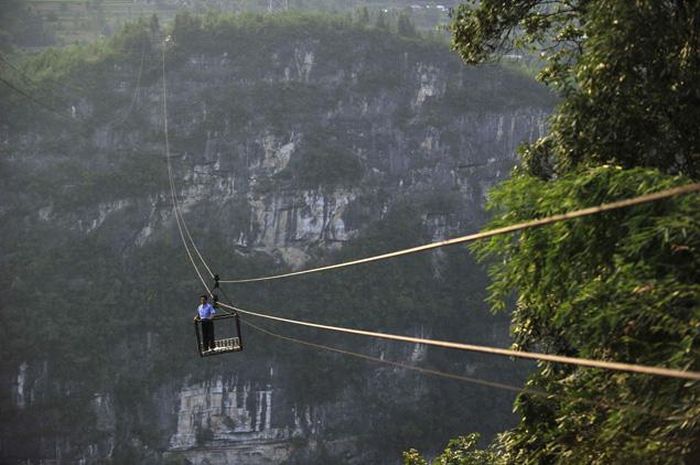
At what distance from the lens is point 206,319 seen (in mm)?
12570

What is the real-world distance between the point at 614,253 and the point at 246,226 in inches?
2443

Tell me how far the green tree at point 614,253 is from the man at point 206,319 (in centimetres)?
481

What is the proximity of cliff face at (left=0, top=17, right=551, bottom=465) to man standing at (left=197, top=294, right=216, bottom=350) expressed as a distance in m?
48.0

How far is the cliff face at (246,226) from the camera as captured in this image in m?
61.2

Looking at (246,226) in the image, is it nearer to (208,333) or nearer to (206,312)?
(208,333)

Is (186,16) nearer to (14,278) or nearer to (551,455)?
(14,278)

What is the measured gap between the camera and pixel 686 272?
6129 millimetres

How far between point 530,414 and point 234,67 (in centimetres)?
6499

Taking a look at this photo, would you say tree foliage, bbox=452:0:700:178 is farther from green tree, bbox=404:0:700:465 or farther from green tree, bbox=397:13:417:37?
green tree, bbox=397:13:417:37

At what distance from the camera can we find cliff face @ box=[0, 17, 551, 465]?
61.2 meters

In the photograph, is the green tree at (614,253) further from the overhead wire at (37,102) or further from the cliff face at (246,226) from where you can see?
the overhead wire at (37,102)

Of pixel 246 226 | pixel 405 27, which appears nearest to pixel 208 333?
pixel 246 226

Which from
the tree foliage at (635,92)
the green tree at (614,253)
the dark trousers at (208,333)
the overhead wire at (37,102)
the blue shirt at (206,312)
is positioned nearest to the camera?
the green tree at (614,253)

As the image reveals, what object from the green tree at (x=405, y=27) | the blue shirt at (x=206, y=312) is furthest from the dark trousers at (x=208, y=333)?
the green tree at (x=405, y=27)
